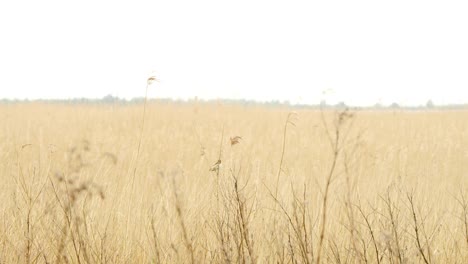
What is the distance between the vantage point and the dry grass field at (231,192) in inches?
82.3

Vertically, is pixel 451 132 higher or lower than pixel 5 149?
higher

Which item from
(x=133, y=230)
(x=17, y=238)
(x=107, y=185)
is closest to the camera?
(x=17, y=238)

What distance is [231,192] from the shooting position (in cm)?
319

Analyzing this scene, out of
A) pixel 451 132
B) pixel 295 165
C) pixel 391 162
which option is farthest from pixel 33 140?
pixel 451 132

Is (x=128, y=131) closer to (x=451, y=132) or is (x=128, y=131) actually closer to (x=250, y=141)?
(x=250, y=141)

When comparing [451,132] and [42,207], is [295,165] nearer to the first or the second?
[42,207]

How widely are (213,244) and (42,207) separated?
1.05 meters

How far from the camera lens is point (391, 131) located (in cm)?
868

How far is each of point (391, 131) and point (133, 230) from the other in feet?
22.4

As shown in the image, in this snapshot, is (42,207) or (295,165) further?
(295,165)

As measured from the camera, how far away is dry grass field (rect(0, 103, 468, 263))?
2.09m

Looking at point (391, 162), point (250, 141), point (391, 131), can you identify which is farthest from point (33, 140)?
point (391, 131)

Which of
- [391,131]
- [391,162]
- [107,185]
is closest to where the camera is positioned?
[107,185]

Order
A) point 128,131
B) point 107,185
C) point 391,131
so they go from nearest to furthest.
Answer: point 107,185, point 128,131, point 391,131
